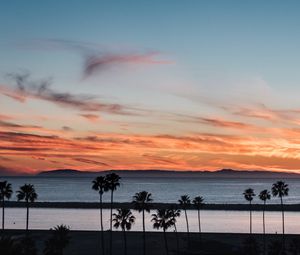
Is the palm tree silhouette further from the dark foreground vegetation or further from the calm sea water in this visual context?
the calm sea water

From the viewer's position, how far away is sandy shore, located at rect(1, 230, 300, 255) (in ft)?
336

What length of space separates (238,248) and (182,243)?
50.6 ft

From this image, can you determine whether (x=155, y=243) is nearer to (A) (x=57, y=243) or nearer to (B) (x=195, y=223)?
(A) (x=57, y=243)

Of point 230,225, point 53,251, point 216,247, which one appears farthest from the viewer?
point 230,225

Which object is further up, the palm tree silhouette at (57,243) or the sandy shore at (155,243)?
the palm tree silhouette at (57,243)

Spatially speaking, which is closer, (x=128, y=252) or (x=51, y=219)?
(x=128, y=252)

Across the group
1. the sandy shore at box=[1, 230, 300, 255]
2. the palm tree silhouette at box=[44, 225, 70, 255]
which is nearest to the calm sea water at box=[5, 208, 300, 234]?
the sandy shore at box=[1, 230, 300, 255]

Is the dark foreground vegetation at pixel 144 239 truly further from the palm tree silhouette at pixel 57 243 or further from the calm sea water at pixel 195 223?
the calm sea water at pixel 195 223

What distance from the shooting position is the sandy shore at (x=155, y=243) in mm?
102287

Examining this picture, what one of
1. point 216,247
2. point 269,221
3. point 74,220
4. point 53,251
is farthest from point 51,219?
point 53,251

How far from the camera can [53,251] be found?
6588cm

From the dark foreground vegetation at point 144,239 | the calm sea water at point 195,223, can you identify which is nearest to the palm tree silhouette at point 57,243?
the dark foreground vegetation at point 144,239

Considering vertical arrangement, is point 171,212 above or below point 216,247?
above

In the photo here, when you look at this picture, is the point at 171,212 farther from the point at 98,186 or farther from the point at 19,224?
the point at 19,224
